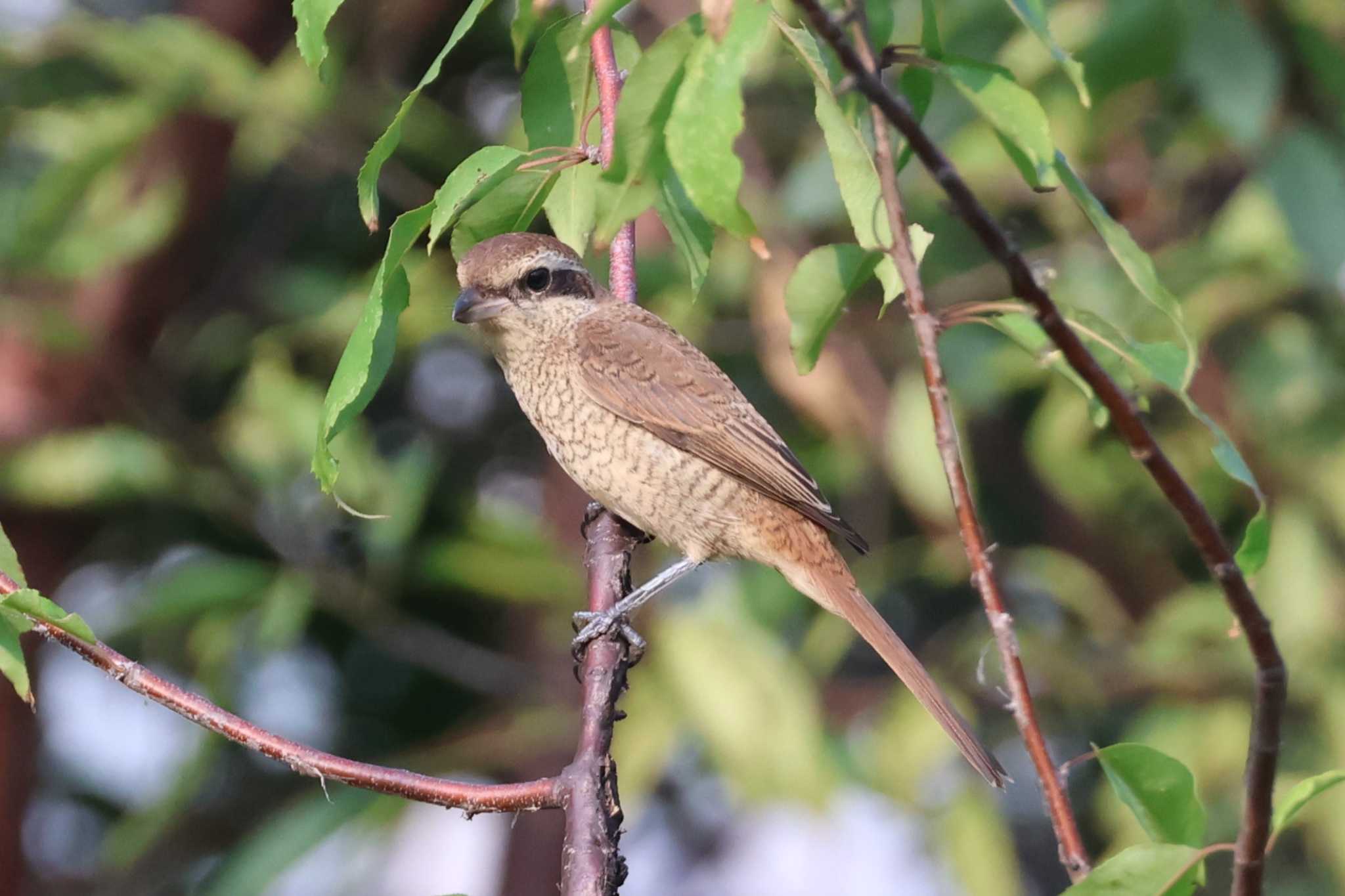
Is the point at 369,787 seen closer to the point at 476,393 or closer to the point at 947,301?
the point at 947,301

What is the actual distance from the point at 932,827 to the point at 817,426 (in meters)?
1.36

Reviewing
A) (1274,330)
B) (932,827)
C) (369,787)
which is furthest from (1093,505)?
(369,787)

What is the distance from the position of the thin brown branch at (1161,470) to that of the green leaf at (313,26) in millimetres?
765

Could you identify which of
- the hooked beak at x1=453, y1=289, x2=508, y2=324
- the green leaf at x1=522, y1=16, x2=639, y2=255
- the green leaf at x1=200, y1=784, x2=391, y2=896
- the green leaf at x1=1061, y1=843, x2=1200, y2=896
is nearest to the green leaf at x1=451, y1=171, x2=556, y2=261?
the green leaf at x1=522, y1=16, x2=639, y2=255

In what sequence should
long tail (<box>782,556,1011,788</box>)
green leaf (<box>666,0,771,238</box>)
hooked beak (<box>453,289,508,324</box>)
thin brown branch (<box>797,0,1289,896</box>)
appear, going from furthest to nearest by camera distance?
hooked beak (<box>453,289,508,324</box>)
long tail (<box>782,556,1011,788</box>)
green leaf (<box>666,0,771,238</box>)
thin brown branch (<box>797,0,1289,896</box>)

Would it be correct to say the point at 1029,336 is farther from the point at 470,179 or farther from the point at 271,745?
the point at 271,745

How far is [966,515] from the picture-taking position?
1.84 m

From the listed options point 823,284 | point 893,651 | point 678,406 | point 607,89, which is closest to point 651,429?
point 678,406

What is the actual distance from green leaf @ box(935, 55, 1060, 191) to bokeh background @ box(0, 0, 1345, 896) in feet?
7.54

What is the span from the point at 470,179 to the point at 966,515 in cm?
81

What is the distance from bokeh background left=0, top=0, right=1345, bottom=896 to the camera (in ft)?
14.8

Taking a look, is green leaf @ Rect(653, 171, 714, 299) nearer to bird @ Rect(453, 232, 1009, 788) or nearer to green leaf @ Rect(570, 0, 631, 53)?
green leaf @ Rect(570, 0, 631, 53)

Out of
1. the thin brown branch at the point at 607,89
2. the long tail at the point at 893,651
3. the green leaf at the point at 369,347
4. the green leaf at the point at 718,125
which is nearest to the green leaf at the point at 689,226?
the thin brown branch at the point at 607,89

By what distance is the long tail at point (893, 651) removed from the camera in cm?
319
